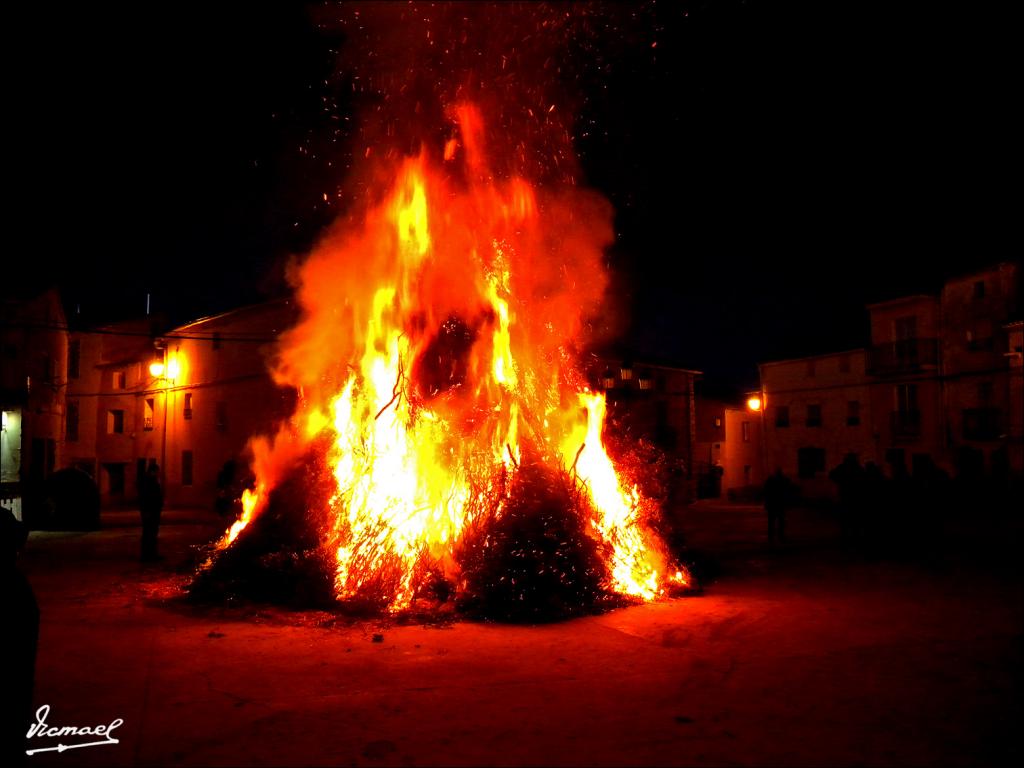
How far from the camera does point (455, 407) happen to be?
1038 cm

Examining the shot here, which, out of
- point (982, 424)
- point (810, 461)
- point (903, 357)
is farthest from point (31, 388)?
point (982, 424)

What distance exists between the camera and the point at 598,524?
33.6ft

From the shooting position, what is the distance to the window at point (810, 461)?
134ft

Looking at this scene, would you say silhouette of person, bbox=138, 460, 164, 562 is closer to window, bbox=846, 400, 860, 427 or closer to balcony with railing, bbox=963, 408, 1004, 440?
balcony with railing, bbox=963, 408, 1004, 440

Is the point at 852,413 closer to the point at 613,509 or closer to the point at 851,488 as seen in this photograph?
the point at 851,488

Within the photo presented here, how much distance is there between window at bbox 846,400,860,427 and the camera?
39.3 meters

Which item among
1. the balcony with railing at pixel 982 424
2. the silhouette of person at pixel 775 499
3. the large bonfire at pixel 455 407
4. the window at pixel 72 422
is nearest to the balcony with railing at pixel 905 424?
the balcony with railing at pixel 982 424

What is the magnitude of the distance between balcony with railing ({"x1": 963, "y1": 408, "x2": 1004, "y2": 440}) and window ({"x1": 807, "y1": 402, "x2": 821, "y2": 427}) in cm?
829

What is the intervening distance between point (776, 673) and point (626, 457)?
5.14 metres

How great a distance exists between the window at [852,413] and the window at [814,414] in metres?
1.64

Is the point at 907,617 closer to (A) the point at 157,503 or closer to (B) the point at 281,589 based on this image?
(B) the point at 281,589

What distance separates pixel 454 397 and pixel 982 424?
102ft
